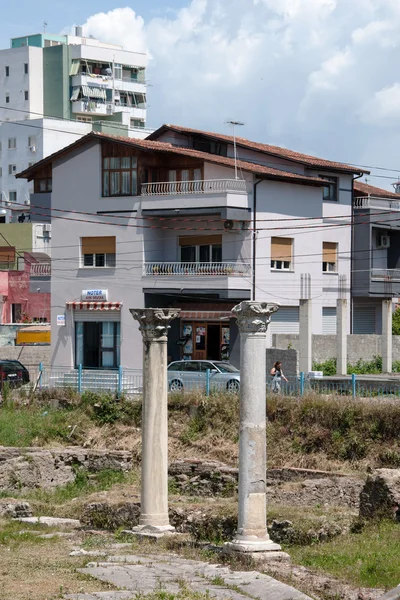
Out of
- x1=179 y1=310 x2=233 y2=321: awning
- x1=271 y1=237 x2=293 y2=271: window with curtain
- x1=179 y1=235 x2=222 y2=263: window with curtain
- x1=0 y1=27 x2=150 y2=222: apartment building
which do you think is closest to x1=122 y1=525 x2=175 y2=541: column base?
x1=179 y1=310 x2=233 y2=321: awning

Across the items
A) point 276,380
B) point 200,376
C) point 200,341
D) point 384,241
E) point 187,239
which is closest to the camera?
point 276,380

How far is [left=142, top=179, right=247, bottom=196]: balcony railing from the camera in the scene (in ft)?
137

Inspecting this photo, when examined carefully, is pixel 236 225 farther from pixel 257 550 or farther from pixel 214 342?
pixel 257 550

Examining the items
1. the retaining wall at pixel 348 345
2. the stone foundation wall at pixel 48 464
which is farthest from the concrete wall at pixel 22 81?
the stone foundation wall at pixel 48 464

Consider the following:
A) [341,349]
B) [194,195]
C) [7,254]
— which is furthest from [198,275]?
[7,254]

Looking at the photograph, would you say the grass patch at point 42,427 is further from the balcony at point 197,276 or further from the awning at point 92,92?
the awning at point 92,92

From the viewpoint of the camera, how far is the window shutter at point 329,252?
45.5 m

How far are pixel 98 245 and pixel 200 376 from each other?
49.7ft

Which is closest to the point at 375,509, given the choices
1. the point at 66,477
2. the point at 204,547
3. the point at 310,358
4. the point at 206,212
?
the point at 204,547

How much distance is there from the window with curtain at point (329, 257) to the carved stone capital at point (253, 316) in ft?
101

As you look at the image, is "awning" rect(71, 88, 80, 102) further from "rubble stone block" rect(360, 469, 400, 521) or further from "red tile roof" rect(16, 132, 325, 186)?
"rubble stone block" rect(360, 469, 400, 521)

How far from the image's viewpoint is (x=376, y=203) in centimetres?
4750

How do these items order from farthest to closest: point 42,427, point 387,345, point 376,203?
point 376,203 → point 387,345 → point 42,427

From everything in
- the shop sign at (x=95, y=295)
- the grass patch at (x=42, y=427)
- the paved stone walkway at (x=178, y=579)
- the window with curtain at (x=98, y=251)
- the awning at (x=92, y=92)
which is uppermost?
the awning at (x=92, y=92)
